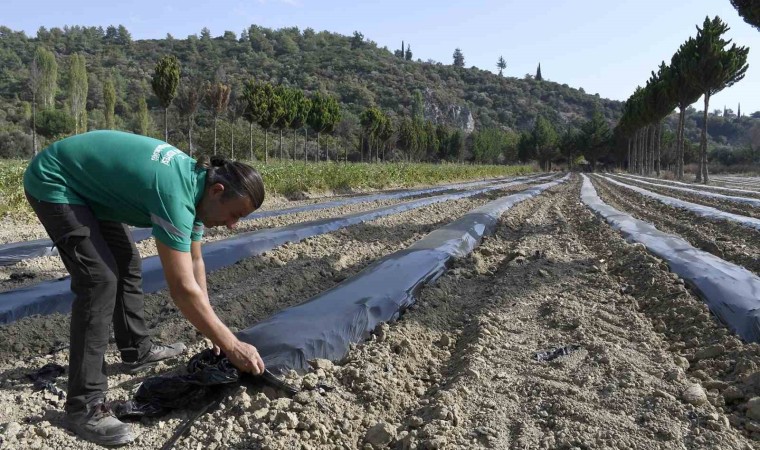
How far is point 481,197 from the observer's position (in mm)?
13914

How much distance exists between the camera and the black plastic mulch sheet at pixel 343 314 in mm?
2418

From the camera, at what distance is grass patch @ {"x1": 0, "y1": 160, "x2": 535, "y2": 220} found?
7312mm

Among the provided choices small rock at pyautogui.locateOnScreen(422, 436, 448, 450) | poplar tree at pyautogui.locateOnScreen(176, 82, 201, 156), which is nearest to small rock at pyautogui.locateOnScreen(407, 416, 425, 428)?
small rock at pyautogui.locateOnScreen(422, 436, 448, 450)

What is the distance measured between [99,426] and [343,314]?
126cm

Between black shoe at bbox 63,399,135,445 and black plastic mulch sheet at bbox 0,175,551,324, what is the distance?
63.6 inches

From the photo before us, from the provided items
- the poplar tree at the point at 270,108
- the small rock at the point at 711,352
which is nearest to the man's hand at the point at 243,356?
the small rock at the point at 711,352

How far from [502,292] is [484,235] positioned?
3.11 meters

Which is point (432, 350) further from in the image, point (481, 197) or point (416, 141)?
point (416, 141)

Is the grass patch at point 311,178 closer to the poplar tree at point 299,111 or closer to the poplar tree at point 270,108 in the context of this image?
the poplar tree at point 270,108

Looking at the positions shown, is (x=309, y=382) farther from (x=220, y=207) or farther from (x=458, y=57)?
(x=458, y=57)

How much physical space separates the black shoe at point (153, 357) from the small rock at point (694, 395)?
2316 mm

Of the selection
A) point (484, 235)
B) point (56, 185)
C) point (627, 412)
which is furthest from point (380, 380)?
point (484, 235)

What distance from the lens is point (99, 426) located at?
1889 millimetres

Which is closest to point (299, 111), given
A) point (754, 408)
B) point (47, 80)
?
point (47, 80)
